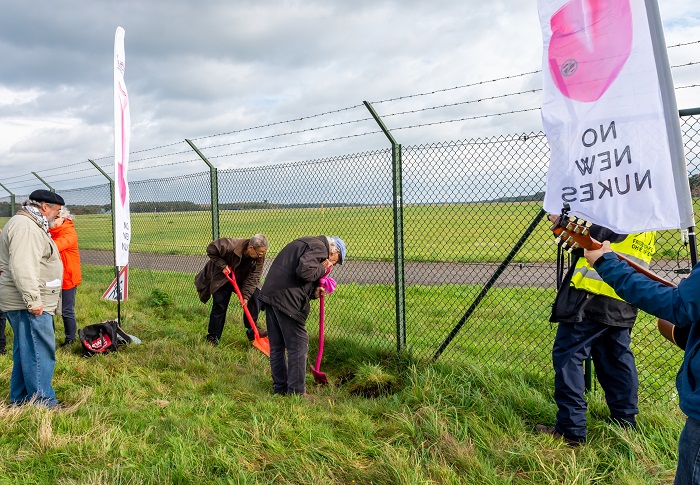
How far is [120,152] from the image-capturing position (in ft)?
17.6

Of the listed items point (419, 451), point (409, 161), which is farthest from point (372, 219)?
point (419, 451)

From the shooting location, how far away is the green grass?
276 cm

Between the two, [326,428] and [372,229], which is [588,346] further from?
[372,229]

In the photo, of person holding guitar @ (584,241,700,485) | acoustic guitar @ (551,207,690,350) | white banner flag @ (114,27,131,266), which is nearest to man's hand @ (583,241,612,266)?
acoustic guitar @ (551,207,690,350)

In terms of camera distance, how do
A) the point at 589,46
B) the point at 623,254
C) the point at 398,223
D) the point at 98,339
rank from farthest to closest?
the point at 98,339 < the point at 398,223 < the point at 623,254 < the point at 589,46

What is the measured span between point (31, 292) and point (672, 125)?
4.25 meters

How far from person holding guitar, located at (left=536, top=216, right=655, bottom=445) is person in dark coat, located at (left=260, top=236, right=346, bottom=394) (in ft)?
6.18

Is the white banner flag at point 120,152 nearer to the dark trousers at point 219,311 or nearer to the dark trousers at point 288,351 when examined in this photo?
the dark trousers at point 219,311

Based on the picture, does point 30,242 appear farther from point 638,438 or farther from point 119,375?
point 638,438

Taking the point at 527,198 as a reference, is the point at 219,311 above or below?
below

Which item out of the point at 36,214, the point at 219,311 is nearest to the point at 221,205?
the point at 219,311

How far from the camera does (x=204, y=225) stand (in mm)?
7285

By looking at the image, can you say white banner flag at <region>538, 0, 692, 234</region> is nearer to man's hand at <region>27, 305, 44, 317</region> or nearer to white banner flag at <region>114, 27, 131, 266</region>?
man's hand at <region>27, 305, 44, 317</region>

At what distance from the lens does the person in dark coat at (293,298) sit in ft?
13.5
